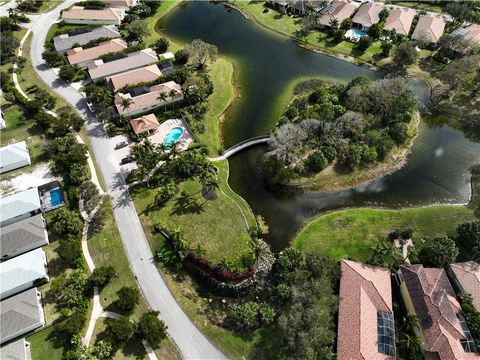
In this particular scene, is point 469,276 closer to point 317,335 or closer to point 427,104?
point 317,335

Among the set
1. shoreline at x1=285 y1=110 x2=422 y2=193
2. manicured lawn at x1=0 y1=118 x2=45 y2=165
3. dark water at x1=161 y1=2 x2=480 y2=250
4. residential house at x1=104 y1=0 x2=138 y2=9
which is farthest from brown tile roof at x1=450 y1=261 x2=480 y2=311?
residential house at x1=104 y1=0 x2=138 y2=9

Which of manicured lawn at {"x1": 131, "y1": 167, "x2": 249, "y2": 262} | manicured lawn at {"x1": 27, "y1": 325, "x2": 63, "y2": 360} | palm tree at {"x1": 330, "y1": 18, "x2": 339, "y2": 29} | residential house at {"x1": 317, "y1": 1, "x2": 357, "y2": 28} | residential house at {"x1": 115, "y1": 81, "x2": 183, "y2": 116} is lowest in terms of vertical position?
manicured lawn at {"x1": 27, "y1": 325, "x2": 63, "y2": 360}

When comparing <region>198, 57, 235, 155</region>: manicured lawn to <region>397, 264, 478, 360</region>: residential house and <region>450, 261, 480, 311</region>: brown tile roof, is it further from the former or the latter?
<region>450, 261, 480, 311</region>: brown tile roof

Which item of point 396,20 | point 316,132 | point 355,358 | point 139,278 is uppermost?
point 396,20

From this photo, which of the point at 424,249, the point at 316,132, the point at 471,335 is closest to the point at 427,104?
the point at 316,132

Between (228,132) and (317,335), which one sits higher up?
(228,132)

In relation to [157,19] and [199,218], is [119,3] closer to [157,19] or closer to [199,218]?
[157,19]

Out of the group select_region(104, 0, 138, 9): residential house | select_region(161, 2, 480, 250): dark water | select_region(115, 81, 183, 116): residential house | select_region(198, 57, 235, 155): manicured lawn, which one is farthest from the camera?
select_region(104, 0, 138, 9): residential house
